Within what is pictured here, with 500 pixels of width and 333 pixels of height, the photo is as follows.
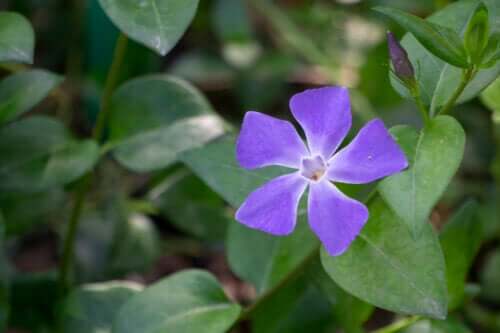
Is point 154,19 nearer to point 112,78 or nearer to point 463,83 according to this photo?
point 112,78

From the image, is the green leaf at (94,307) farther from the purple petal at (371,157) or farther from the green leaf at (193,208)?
the purple petal at (371,157)

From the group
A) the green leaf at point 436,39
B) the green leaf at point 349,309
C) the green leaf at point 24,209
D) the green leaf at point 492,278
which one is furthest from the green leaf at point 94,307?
the green leaf at point 492,278

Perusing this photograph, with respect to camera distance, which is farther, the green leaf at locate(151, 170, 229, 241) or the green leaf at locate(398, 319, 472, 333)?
the green leaf at locate(151, 170, 229, 241)

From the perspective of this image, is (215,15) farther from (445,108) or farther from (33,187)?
(445,108)

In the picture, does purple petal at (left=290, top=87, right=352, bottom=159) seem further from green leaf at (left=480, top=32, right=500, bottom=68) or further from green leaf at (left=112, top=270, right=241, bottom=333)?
green leaf at (left=112, top=270, right=241, bottom=333)

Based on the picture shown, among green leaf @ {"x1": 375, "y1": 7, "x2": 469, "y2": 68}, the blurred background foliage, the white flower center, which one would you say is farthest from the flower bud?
the blurred background foliage
